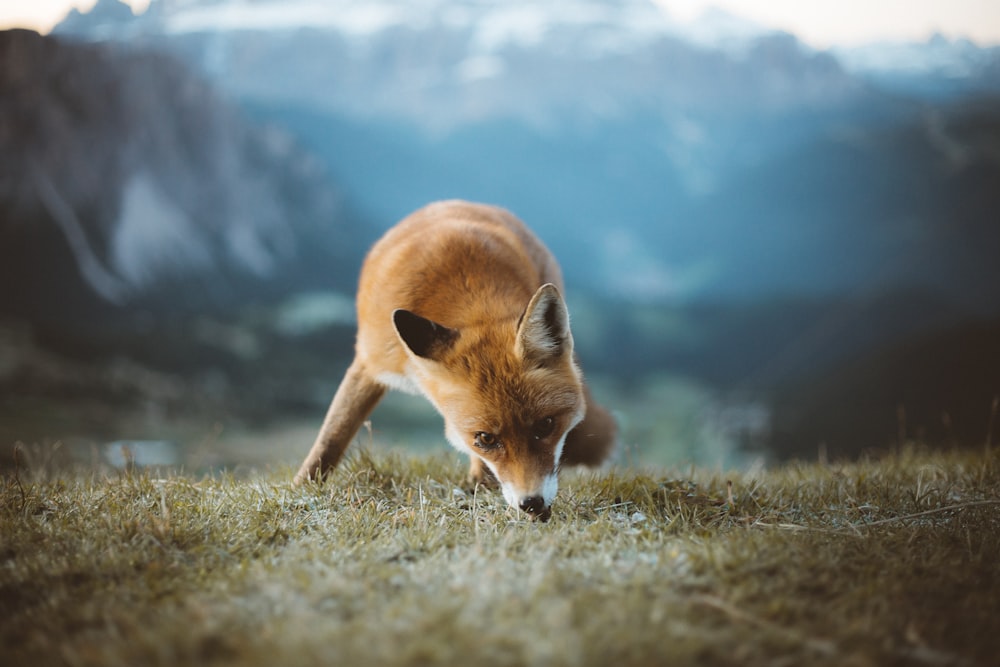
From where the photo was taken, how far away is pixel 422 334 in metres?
3.16

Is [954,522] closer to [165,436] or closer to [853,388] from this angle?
[853,388]

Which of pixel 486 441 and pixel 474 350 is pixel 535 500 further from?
pixel 474 350

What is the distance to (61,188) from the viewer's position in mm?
11250

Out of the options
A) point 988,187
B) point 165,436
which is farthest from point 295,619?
point 988,187

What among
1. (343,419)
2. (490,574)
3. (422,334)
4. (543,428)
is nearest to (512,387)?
(543,428)

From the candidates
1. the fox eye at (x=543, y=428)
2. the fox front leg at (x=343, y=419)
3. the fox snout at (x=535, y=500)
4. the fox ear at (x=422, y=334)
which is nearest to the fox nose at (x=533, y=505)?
the fox snout at (x=535, y=500)

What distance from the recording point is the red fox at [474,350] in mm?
3059

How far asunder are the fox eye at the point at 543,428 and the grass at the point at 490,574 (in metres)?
0.39

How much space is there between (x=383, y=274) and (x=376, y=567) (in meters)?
1.87

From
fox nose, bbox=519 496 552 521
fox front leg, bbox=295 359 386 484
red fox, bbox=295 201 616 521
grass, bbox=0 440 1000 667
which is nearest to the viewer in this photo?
grass, bbox=0 440 1000 667

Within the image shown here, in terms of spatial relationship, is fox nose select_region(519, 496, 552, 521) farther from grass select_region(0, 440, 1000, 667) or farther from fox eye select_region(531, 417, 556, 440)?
fox eye select_region(531, 417, 556, 440)

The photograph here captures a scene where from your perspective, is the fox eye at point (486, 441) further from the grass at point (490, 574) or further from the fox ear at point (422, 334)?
the fox ear at point (422, 334)

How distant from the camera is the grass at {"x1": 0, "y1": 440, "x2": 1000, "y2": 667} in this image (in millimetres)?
1859

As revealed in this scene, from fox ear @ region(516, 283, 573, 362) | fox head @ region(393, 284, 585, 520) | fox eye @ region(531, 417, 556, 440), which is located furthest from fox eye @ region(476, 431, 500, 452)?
fox ear @ region(516, 283, 573, 362)
